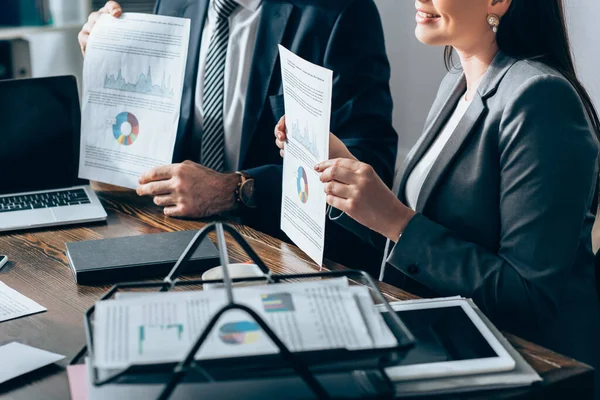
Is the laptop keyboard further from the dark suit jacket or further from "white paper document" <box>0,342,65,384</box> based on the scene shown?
"white paper document" <box>0,342,65,384</box>

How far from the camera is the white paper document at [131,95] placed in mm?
1762

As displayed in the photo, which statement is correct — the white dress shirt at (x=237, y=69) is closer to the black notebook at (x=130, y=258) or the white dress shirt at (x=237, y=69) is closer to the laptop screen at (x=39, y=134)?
the laptop screen at (x=39, y=134)

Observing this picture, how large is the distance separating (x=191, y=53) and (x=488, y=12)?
855 millimetres

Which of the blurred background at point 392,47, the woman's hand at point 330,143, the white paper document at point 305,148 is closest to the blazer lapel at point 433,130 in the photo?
the woman's hand at point 330,143

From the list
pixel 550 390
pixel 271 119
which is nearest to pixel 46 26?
pixel 271 119

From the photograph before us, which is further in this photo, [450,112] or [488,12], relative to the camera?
[450,112]

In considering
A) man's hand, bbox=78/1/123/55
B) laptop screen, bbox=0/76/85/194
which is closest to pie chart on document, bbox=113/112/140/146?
laptop screen, bbox=0/76/85/194

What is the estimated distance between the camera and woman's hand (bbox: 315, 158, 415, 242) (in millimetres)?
1337

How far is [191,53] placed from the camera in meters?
1.98

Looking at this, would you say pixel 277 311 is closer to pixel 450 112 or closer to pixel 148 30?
pixel 450 112

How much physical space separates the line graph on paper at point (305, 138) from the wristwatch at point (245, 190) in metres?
0.30

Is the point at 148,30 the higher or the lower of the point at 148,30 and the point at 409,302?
the higher

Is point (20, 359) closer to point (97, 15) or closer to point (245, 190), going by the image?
point (245, 190)

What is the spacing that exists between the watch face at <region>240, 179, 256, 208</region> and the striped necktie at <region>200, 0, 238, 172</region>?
0.65 ft
